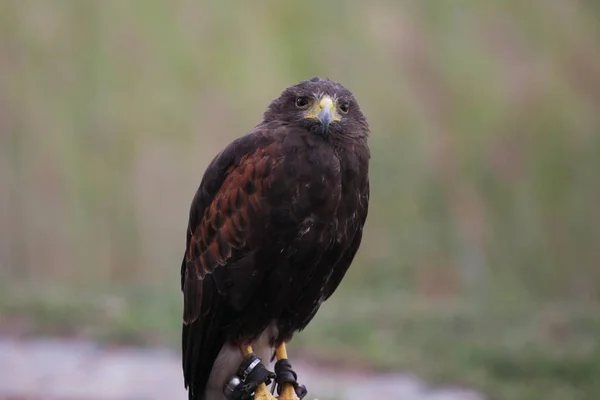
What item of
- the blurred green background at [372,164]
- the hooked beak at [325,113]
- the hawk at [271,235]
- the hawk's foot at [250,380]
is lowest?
the hawk's foot at [250,380]

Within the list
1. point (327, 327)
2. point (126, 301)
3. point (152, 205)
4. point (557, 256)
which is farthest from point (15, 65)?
point (557, 256)

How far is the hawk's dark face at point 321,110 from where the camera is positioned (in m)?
2.46

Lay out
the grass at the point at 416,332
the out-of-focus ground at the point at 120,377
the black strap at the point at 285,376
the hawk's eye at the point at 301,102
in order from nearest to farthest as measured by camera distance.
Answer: the hawk's eye at the point at 301,102, the black strap at the point at 285,376, the out-of-focus ground at the point at 120,377, the grass at the point at 416,332

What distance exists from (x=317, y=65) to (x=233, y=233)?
2964 millimetres

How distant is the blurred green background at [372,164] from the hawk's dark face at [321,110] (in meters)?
2.60

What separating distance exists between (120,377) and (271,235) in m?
2.77

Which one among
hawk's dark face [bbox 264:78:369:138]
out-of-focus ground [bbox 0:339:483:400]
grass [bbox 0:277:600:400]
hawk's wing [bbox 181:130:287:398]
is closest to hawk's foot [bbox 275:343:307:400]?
hawk's wing [bbox 181:130:287:398]

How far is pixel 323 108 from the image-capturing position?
2.46 meters

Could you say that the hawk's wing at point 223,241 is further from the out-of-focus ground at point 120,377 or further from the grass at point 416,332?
the grass at point 416,332

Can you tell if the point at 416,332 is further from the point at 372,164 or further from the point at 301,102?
the point at 301,102

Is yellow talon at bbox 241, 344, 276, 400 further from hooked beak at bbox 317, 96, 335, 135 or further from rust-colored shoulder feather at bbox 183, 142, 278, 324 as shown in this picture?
hooked beak at bbox 317, 96, 335, 135

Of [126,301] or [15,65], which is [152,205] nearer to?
[126,301]

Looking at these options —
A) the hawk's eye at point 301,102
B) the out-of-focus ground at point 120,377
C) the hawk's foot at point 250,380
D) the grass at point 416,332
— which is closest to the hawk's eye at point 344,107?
the hawk's eye at point 301,102

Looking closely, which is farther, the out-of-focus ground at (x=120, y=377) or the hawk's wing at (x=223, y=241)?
the out-of-focus ground at (x=120, y=377)
